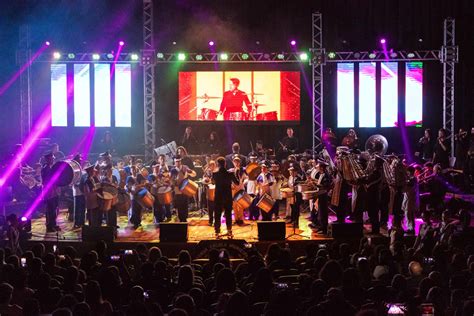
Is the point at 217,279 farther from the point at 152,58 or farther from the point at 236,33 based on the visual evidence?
the point at 236,33

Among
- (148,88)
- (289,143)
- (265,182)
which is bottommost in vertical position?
(265,182)

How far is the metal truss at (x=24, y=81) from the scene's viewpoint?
83.8 feet

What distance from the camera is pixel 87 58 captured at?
26672 millimetres

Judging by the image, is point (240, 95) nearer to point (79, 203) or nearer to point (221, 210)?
point (79, 203)

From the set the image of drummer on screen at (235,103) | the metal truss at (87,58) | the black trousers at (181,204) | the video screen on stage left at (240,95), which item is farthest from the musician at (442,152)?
the metal truss at (87,58)

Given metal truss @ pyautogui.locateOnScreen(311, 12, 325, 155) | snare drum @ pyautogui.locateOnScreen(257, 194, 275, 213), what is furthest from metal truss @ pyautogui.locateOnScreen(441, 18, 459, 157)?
snare drum @ pyautogui.locateOnScreen(257, 194, 275, 213)

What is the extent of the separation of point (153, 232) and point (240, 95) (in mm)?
10388

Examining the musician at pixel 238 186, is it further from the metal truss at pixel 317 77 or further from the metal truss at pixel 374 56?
the metal truss at pixel 374 56

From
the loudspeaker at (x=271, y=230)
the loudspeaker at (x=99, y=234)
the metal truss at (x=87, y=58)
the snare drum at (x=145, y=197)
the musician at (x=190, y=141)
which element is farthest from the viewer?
the musician at (x=190, y=141)

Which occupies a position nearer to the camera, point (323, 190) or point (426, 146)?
point (323, 190)

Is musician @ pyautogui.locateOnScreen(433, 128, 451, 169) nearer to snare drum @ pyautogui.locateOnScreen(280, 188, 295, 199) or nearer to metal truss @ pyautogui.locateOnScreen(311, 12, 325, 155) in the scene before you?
metal truss @ pyautogui.locateOnScreen(311, 12, 325, 155)

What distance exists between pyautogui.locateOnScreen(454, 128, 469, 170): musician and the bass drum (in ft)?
42.5

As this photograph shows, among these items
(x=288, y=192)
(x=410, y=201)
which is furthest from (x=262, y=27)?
(x=410, y=201)

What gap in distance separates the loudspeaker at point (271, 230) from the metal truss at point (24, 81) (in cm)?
1299
